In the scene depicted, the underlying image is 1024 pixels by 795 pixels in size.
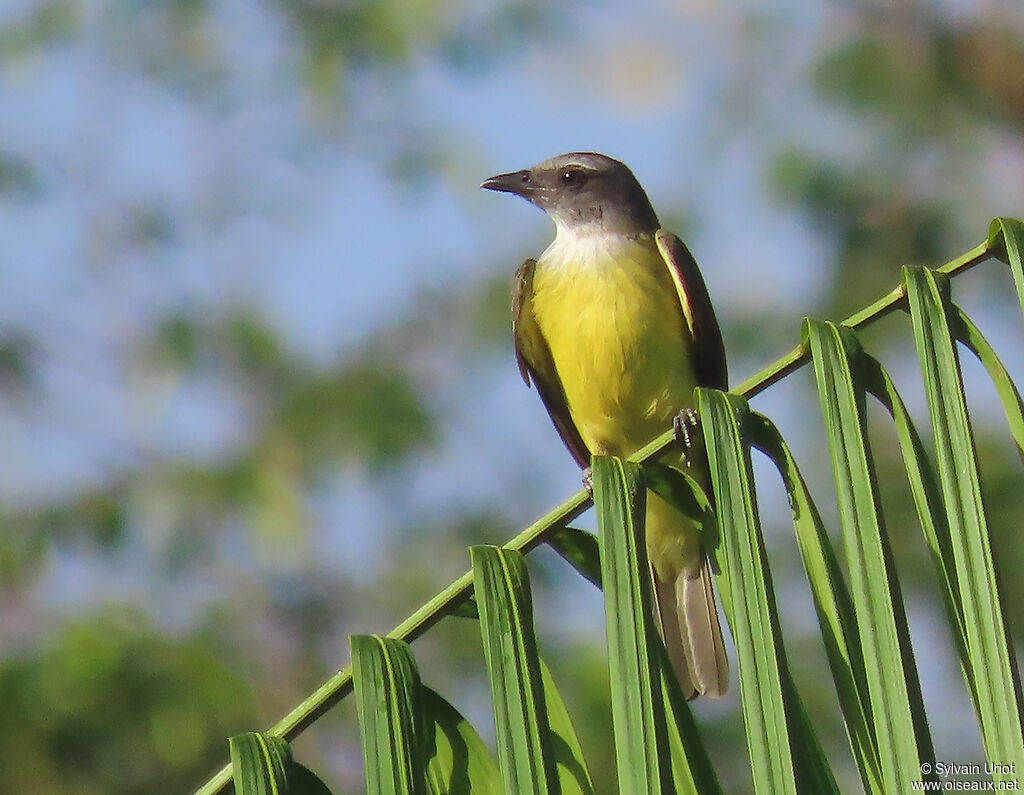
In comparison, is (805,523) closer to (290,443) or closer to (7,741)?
(7,741)

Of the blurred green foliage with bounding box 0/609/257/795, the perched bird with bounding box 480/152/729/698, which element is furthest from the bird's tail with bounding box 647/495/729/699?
the blurred green foliage with bounding box 0/609/257/795

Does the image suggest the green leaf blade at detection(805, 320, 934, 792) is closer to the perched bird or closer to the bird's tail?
the bird's tail

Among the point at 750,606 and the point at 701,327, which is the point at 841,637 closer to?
the point at 750,606

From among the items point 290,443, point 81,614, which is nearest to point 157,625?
point 81,614

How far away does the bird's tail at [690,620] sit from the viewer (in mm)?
3895

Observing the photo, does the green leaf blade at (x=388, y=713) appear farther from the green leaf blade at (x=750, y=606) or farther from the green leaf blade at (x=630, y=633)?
the green leaf blade at (x=750, y=606)

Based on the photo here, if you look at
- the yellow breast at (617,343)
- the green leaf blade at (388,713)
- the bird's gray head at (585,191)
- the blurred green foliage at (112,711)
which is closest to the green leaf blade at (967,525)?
the green leaf blade at (388,713)

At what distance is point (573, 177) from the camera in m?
5.50

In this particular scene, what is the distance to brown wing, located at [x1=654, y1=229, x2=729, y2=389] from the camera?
14.8 feet

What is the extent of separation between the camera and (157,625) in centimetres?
793

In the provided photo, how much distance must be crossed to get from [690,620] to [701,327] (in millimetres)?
→ 901

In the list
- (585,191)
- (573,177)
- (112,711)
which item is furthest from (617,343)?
(112,711)

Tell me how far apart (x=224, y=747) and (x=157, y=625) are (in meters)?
0.87

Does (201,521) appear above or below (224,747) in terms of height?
above
